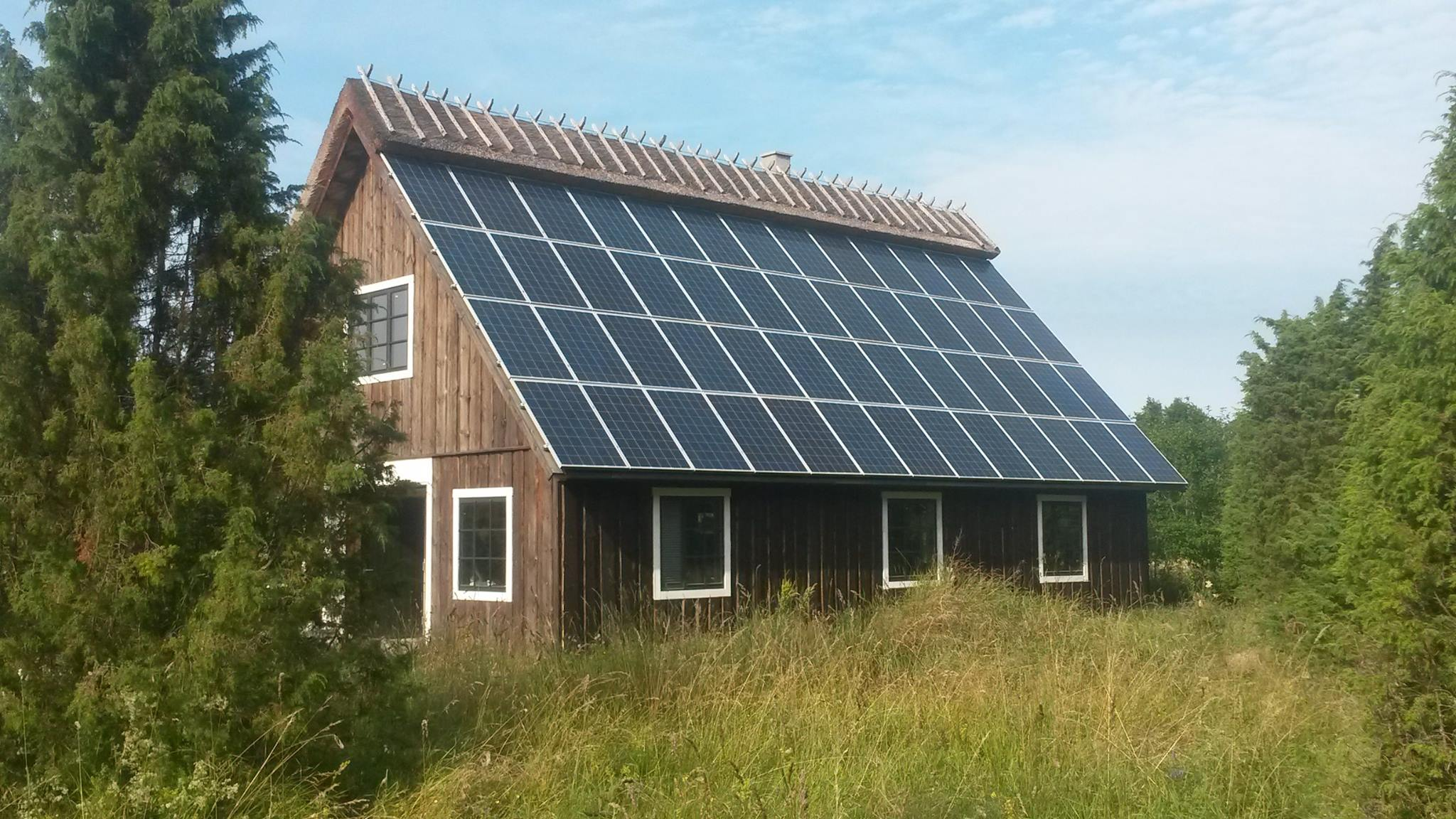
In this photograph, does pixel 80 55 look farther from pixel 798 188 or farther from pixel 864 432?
pixel 798 188

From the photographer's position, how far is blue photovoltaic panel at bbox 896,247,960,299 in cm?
2277

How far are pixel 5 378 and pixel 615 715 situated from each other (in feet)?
14.7

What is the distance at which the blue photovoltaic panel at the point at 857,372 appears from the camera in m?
18.2

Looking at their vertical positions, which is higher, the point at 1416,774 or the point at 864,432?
the point at 864,432

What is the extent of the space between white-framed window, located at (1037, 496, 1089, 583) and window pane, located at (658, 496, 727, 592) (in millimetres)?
5785

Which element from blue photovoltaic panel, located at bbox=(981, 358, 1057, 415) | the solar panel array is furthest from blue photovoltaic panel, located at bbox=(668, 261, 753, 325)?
blue photovoltaic panel, located at bbox=(981, 358, 1057, 415)

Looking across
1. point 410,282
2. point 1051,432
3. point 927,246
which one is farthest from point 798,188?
point 410,282

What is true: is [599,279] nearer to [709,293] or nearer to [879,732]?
[709,293]

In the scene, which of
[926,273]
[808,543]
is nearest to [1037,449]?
[808,543]

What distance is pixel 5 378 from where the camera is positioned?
24.9 feet

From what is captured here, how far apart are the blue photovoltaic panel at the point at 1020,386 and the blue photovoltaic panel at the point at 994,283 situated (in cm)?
267

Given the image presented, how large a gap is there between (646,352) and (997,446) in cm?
553

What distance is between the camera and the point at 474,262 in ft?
52.5

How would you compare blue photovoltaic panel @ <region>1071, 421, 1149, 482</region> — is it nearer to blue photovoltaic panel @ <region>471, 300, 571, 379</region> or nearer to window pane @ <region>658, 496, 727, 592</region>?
window pane @ <region>658, 496, 727, 592</region>
